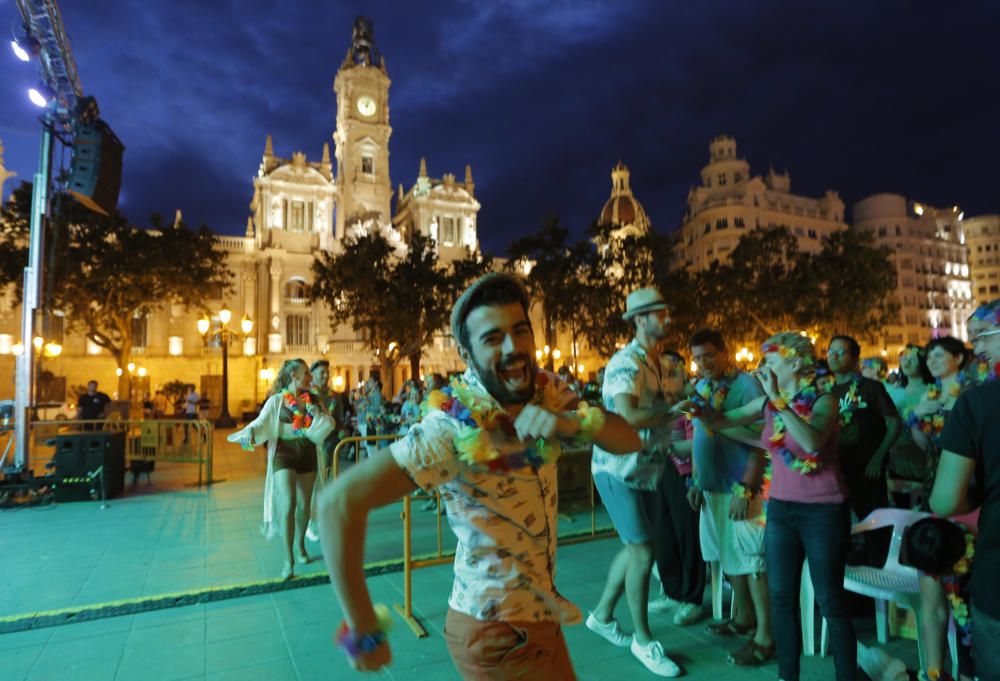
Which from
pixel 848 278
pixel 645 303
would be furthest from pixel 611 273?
pixel 645 303

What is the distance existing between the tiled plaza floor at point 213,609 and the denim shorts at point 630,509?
0.89 meters

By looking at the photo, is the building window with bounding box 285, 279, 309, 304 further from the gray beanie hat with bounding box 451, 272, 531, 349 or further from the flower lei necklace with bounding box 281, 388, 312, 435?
the gray beanie hat with bounding box 451, 272, 531, 349

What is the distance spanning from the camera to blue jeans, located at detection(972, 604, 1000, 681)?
215 cm

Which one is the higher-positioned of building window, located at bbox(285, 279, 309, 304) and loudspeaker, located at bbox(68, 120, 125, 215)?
building window, located at bbox(285, 279, 309, 304)

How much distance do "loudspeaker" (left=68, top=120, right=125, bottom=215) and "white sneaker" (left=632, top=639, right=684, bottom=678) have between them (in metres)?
14.3

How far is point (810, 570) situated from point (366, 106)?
5936 cm

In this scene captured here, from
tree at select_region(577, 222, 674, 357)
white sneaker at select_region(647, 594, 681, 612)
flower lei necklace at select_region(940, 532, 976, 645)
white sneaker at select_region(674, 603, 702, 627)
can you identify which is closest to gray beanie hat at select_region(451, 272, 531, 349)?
flower lei necklace at select_region(940, 532, 976, 645)

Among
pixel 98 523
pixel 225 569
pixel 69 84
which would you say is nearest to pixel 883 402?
pixel 225 569

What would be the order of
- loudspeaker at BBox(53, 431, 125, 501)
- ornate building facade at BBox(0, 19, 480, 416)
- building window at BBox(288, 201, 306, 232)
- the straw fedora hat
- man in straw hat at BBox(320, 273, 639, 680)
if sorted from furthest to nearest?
1. building window at BBox(288, 201, 306, 232)
2. ornate building facade at BBox(0, 19, 480, 416)
3. loudspeaker at BBox(53, 431, 125, 501)
4. the straw fedora hat
5. man in straw hat at BBox(320, 273, 639, 680)

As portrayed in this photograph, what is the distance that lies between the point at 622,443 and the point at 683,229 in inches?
3084

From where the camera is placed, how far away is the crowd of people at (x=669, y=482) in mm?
1707

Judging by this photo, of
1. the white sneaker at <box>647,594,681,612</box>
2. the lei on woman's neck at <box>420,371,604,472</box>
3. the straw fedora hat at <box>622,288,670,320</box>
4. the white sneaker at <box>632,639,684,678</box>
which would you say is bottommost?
the white sneaker at <box>647,594,681,612</box>

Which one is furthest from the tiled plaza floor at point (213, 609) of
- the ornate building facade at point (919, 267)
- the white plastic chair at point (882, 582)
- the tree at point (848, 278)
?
the ornate building facade at point (919, 267)

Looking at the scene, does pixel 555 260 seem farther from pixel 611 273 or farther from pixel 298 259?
pixel 298 259
